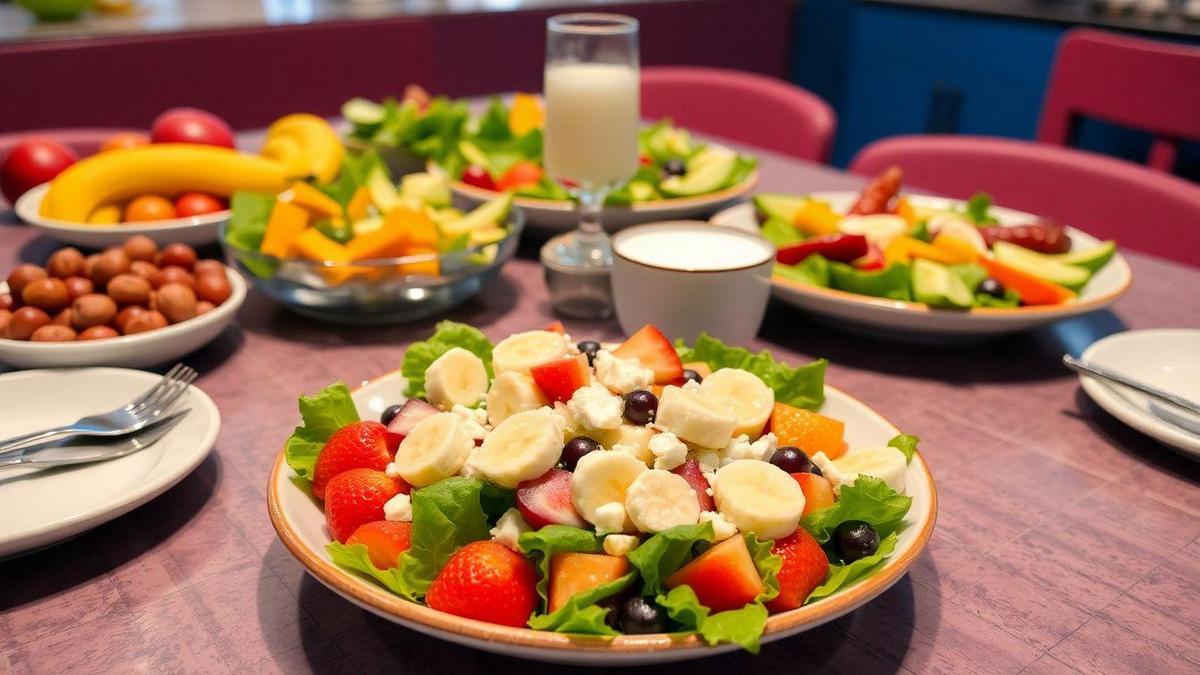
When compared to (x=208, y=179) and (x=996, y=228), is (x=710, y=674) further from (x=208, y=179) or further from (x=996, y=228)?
(x=208, y=179)

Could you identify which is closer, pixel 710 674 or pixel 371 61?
pixel 710 674

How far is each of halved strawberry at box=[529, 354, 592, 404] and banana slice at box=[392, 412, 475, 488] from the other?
0.26 ft

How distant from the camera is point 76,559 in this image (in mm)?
750

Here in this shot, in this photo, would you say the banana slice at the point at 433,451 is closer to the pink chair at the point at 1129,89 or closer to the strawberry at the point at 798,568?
the strawberry at the point at 798,568

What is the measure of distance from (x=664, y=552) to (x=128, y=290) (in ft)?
2.38

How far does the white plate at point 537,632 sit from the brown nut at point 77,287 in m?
0.47

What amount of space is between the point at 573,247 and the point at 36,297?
615 mm

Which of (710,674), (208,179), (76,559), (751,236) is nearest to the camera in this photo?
(710,674)

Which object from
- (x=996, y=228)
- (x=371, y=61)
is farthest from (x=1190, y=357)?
(x=371, y=61)

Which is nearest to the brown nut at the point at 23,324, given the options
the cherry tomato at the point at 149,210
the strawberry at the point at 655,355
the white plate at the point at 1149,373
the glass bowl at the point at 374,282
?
the glass bowl at the point at 374,282

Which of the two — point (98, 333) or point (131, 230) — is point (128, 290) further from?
point (131, 230)

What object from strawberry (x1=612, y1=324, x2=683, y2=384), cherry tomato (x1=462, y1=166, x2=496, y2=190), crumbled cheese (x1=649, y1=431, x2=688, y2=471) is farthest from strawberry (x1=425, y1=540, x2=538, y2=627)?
cherry tomato (x1=462, y1=166, x2=496, y2=190)

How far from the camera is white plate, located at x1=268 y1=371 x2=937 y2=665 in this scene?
21.4 inches

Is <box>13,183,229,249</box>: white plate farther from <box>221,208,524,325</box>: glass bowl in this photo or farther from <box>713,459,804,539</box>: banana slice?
<box>713,459,804,539</box>: banana slice
